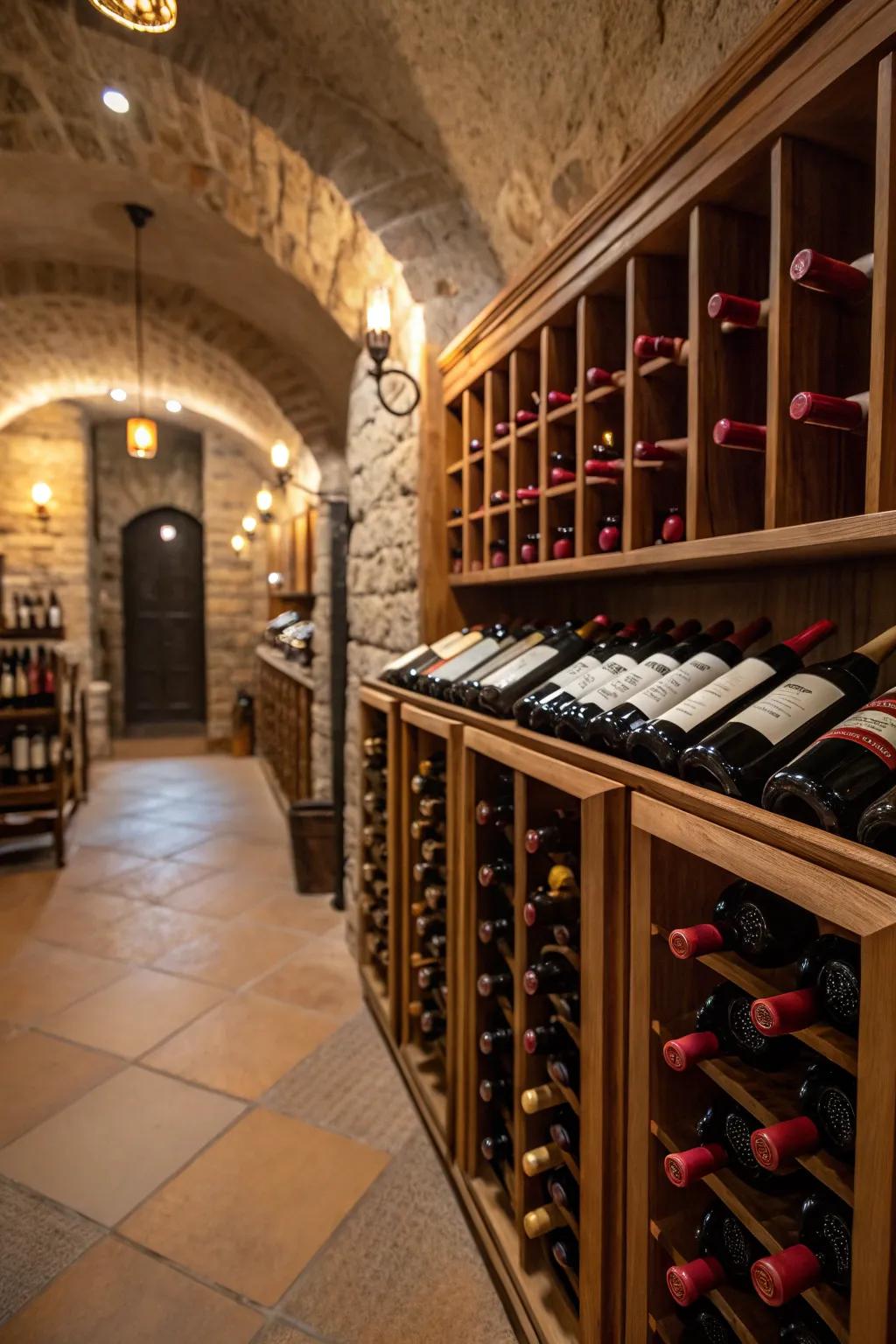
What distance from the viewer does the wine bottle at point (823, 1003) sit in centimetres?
84

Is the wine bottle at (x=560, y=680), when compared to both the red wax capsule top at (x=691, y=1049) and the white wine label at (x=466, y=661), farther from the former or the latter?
the red wax capsule top at (x=691, y=1049)

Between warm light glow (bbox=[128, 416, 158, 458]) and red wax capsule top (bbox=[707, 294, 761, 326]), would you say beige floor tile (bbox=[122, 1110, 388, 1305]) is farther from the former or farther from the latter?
warm light glow (bbox=[128, 416, 158, 458])

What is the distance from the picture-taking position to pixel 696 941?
0.98 m

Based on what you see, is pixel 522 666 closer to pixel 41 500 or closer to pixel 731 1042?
pixel 731 1042

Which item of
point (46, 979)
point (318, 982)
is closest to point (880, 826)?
point (318, 982)

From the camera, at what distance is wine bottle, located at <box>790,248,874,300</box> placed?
973 millimetres

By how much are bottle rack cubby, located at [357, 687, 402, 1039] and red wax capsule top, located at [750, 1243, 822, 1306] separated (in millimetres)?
1548

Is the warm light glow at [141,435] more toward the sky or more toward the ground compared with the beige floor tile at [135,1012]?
more toward the sky

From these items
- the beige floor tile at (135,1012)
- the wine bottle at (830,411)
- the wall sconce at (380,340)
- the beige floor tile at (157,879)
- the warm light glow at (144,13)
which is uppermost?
the warm light glow at (144,13)

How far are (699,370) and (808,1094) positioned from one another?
3.43 feet

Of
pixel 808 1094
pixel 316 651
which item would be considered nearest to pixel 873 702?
pixel 808 1094

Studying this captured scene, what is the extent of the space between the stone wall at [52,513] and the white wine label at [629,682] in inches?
285

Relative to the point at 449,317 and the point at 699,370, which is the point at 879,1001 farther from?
A: the point at 449,317

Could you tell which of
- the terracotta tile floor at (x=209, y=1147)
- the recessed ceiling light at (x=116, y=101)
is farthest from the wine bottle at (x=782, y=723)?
the recessed ceiling light at (x=116, y=101)
